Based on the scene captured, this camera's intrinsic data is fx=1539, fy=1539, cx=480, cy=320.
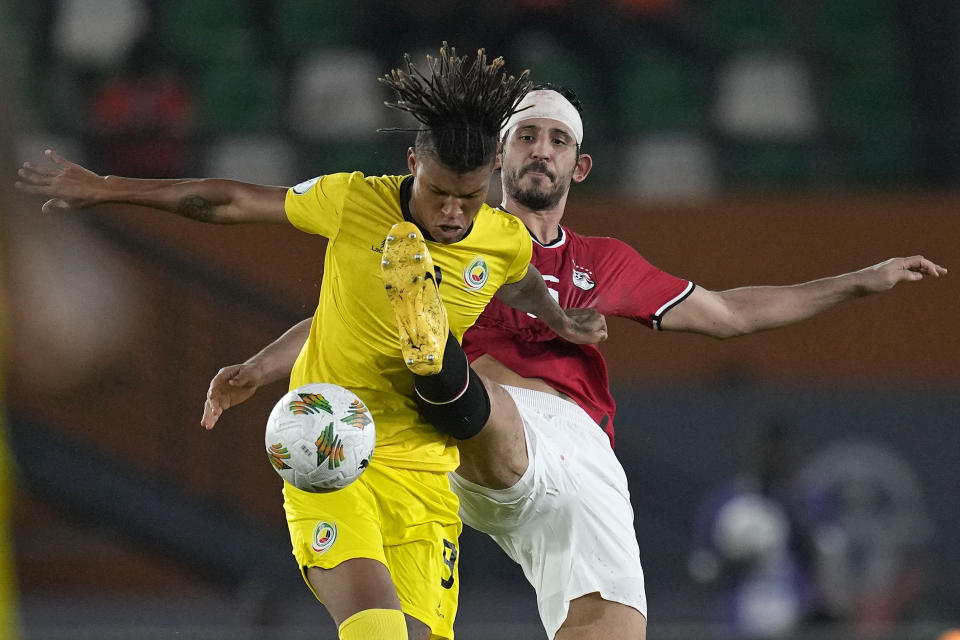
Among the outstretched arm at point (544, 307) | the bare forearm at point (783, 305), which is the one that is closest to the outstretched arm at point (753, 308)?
the bare forearm at point (783, 305)

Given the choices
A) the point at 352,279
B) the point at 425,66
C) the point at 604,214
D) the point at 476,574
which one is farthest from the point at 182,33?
the point at 352,279

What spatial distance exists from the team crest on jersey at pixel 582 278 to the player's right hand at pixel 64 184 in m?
1.71

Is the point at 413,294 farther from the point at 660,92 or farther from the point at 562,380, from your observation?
the point at 660,92

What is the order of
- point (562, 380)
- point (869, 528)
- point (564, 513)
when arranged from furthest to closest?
point (869, 528), point (562, 380), point (564, 513)

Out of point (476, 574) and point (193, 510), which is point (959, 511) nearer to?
point (476, 574)

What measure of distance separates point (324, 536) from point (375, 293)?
711 mm

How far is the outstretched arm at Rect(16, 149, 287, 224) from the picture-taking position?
432cm

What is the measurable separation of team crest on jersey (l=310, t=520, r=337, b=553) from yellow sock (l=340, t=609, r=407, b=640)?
241mm

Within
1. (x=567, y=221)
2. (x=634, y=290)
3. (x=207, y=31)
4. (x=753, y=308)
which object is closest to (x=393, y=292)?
(x=634, y=290)

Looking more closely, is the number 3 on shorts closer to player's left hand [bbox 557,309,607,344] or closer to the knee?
the knee

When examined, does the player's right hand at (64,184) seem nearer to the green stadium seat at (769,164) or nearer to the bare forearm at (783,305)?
the bare forearm at (783,305)

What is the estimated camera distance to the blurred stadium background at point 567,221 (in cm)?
949

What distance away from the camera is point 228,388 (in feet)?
15.2

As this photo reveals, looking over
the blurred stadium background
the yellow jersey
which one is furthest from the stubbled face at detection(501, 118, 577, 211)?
the blurred stadium background
